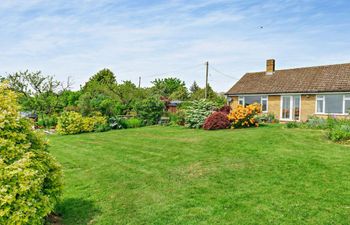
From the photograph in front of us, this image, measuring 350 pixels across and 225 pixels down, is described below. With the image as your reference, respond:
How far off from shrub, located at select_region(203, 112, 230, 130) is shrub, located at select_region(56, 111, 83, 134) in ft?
29.3

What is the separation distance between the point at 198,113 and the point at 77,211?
1430cm

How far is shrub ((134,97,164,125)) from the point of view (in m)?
23.3

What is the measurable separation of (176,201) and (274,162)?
12.3ft

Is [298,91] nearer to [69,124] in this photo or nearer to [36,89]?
[69,124]

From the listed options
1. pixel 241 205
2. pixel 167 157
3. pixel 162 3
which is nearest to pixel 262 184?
pixel 241 205

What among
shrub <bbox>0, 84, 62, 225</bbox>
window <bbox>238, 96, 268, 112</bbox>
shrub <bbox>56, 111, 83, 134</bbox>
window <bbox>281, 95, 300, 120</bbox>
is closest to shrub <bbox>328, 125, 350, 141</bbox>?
shrub <bbox>0, 84, 62, 225</bbox>

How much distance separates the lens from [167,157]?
30.4 feet

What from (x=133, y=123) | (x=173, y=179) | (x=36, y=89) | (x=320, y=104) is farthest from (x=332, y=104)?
(x=36, y=89)

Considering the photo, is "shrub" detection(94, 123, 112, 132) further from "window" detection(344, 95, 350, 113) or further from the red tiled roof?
"window" detection(344, 95, 350, 113)

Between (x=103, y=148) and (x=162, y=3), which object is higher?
(x=162, y=3)

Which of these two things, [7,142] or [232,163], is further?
[232,163]

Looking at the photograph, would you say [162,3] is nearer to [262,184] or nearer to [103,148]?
[103,148]

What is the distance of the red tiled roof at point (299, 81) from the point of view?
67.2 ft

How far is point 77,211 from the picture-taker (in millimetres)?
5211
